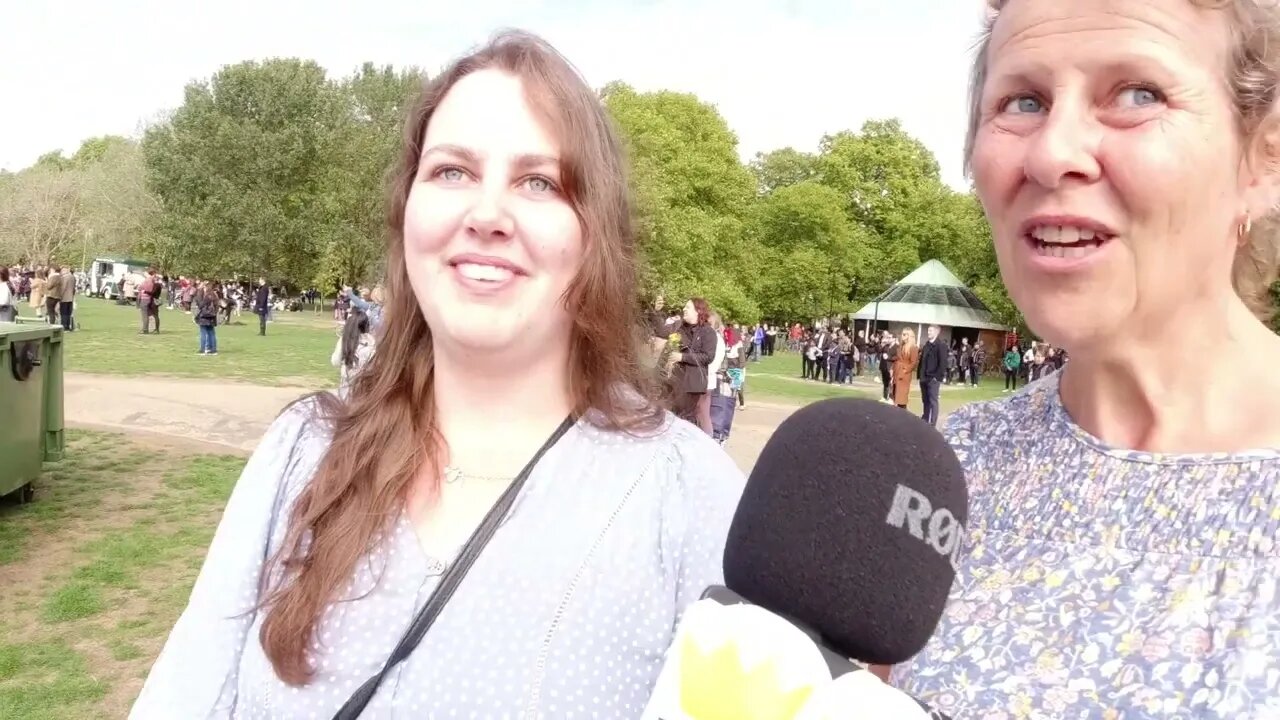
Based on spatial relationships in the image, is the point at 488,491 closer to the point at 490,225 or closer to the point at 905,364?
the point at 490,225

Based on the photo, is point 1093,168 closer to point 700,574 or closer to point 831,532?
point 831,532

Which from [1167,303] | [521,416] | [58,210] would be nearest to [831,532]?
[1167,303]

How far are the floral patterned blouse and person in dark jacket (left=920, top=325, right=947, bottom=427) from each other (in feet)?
49.1

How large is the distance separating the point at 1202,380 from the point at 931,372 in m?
15.3

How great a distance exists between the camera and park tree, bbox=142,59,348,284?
42.9 meters

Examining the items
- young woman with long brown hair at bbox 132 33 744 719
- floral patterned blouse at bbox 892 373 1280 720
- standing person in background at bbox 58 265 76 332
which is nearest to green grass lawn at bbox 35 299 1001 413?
standing person in background at bbox 58 265 76 332

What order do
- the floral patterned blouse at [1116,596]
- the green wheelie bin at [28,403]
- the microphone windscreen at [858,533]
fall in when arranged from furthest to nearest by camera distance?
the green wheelie bin at [28,403] → the floral patterned blouse at [1116,596] → the microphone windscreen at [858,533]

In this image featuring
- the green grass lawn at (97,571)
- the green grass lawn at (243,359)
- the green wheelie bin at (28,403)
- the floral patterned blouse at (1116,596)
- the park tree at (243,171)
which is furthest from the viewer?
the park tree at (243,171)

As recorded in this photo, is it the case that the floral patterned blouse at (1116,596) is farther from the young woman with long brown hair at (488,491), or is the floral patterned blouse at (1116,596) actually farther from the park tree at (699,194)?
the park tree at (699,194)

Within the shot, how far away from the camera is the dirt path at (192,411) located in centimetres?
1156

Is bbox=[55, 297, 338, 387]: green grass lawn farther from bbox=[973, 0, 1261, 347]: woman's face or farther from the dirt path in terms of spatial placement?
bbox=[973, 0, 1261, 347]: woman's face

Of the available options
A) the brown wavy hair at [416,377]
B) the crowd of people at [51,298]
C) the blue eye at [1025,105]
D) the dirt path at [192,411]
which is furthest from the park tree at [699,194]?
the blue eye at [1025,105]

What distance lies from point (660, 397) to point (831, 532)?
46.4 inches

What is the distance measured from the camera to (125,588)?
6.09 metres
